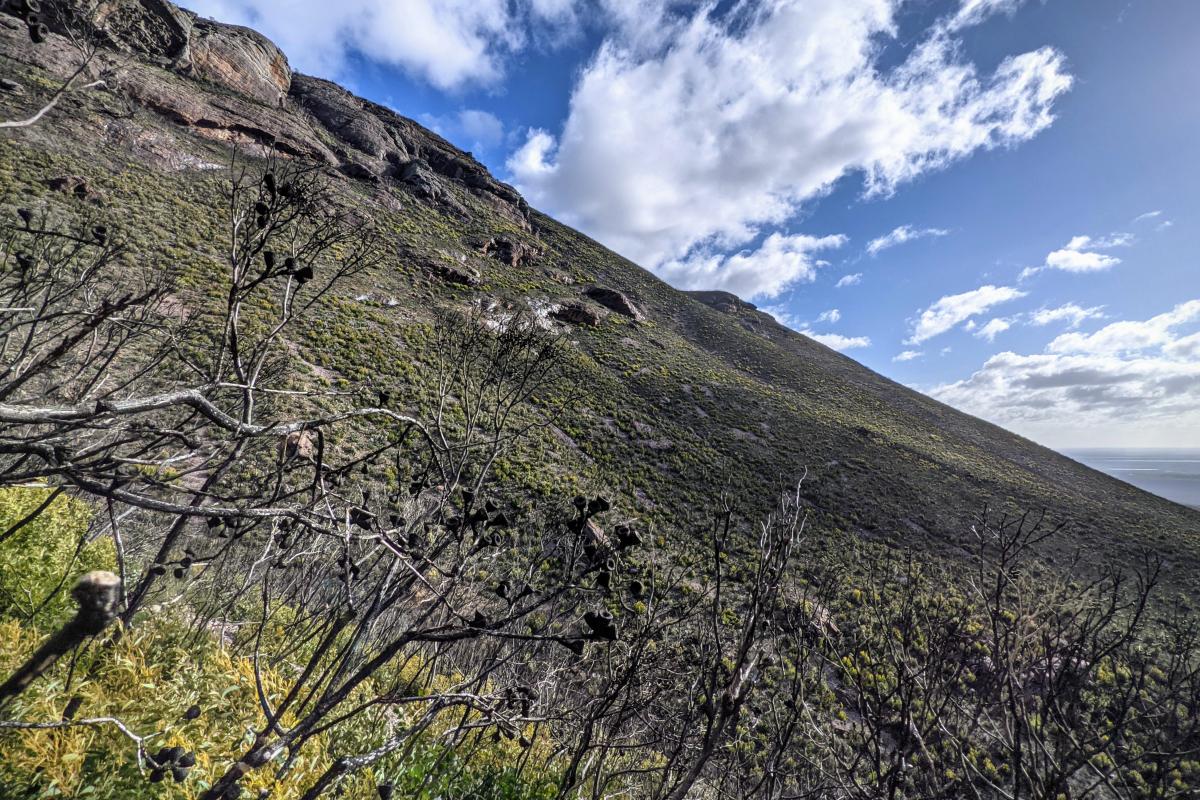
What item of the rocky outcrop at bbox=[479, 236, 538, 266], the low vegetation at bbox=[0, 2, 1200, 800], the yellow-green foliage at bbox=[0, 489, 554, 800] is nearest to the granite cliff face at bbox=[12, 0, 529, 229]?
the low vegetation at bbox=[0, 2, 1200, 800]

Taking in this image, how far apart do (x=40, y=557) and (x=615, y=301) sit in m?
44.1

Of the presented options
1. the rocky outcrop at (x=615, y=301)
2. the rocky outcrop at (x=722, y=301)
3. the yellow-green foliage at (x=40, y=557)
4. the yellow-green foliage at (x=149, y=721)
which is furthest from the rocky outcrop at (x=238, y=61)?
the rocky outcrop at (x=722, y=301)

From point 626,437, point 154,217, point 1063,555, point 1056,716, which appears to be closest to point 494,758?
point 1056,716

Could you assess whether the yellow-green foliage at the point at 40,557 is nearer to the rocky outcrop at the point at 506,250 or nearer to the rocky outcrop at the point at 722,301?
the rocky outcrop at the point at 506,250

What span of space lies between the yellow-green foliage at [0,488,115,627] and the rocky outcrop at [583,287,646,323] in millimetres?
42360

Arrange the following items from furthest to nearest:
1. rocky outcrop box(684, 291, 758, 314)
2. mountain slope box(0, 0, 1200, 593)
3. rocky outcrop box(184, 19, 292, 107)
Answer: rocky outcrop box(684, 291, 758, 314)
rocky outcrop box(184, 19, 292, 107)
mountain slope box(0, 0, 1200, 593)

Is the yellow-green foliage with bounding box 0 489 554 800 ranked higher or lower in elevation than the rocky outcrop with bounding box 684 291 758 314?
lower

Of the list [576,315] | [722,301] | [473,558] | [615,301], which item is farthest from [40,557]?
[722,301]

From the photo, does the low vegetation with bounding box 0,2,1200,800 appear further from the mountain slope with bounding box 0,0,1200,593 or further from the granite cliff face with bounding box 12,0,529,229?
the granite cliff face with bounding box 12,0,529,229

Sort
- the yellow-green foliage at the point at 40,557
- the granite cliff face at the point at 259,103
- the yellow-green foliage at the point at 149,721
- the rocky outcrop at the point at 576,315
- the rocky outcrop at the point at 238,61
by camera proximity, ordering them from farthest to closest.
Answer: the rocky outcrop at the point at 576,315 → the rocky outcrop at the point at 238,61 → the granite cliff face at the point at 259,103 → the yellow-green foliage at the point at 40,557 → the yellow-green foliage at the point at 149,721

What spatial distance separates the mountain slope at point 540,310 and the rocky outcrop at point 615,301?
0.24 meters

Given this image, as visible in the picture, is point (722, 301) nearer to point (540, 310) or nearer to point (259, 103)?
point (540, 310)

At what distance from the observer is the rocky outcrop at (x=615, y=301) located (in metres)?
45.5

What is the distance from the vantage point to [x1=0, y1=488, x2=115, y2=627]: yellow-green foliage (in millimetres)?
3658
